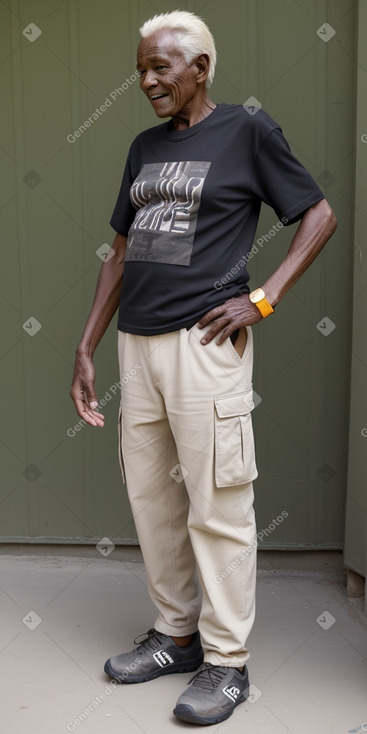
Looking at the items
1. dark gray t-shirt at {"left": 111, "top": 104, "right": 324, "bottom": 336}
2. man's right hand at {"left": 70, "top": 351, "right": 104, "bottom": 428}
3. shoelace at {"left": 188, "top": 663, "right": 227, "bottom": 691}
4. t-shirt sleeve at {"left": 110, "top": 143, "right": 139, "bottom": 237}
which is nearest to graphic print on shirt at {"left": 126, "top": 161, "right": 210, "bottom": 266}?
dark gray t-shirt at {"left": 111, "top": 104, "right": 324, "bottom": 336}

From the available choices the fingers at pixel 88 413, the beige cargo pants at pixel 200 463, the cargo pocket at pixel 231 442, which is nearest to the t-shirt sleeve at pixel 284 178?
the beige cargo pants at pixel 200 463

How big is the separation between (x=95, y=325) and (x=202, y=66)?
35.2 inches

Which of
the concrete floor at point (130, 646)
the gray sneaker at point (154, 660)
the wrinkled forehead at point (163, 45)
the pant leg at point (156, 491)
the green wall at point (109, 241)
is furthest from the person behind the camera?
the green wall at point (109, 241)

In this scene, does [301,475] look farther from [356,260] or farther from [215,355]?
[215,355]

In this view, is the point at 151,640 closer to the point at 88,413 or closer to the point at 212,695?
the point at 212,695

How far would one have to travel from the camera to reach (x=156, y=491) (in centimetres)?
295

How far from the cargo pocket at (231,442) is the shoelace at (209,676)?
1.94 ft

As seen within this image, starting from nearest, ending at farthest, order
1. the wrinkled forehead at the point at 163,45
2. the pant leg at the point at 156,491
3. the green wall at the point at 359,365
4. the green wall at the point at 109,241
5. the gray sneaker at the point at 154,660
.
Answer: the wrinkled forehead at the point at 163,45, the pant leg at the point at 156,491, the gray sneaker at the point at 154,660, the green wall at the point at 359,365, the green wall at the point at 109,241

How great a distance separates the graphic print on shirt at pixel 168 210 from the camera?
2.66 metres

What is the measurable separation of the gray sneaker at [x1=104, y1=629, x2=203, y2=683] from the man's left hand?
106 centimetres

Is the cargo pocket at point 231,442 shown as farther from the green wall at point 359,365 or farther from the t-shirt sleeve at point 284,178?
the green wall at point 359,365

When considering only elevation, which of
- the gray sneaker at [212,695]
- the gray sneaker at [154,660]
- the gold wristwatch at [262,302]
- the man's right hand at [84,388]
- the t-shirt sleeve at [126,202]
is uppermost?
the t-shirt sleeve at [126,202]

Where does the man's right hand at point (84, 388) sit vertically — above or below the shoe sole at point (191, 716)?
above

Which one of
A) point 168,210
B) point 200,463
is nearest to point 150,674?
point 200,463
